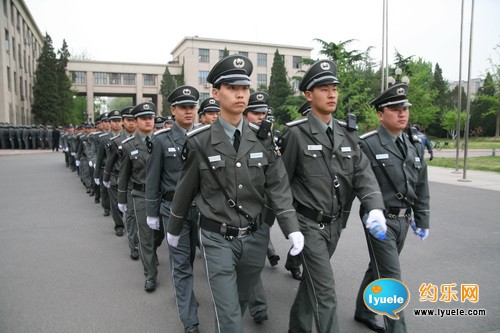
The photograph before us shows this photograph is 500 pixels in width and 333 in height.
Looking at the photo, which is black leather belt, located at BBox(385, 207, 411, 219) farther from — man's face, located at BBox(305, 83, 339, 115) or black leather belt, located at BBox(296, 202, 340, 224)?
man's face, located at BBox(305, 83, 339, 115)

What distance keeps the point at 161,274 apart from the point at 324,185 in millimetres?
3322

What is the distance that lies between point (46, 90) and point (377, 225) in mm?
54816

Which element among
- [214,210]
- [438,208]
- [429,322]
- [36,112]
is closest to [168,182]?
[214,210]

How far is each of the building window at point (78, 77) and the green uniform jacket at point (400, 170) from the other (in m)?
71.8

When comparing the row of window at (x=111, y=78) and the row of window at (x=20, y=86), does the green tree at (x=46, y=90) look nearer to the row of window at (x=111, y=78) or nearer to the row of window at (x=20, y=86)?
the row of window at (x=20, y=86)

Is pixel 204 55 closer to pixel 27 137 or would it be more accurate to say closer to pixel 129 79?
pixel 129 79

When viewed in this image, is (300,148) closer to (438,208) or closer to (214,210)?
(214,210)

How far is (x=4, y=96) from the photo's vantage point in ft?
125

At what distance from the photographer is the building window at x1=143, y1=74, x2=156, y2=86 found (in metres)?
71.5

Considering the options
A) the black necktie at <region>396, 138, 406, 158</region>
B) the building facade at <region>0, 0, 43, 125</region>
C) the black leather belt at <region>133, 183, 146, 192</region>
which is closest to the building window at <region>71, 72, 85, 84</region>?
the building facade at <region>0, 0, 43, 125</region>

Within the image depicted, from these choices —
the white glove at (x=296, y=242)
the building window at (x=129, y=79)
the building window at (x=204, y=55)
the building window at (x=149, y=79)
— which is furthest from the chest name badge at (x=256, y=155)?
the building window at (x=149, y=79)

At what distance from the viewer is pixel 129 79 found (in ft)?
231

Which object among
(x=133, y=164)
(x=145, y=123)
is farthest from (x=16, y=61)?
(x=133, y=164)

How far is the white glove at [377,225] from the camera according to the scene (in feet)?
10.0
